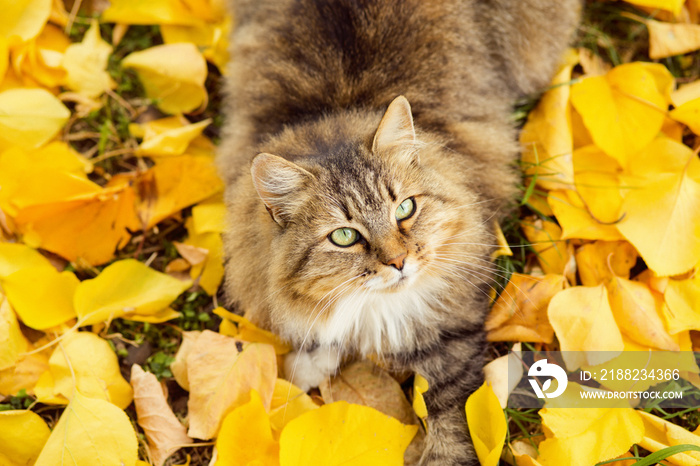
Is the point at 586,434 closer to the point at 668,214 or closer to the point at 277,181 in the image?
the point at 668,214

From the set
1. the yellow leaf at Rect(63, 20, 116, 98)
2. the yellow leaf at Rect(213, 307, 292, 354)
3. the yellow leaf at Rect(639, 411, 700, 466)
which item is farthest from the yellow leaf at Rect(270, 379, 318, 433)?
the yellow leaf at Rect(63, 20, 116, 98)

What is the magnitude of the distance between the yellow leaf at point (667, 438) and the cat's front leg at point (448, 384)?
545mm

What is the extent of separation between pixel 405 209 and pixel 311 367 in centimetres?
73

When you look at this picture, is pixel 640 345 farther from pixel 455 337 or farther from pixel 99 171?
pixel 99 171

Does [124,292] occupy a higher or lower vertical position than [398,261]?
lower

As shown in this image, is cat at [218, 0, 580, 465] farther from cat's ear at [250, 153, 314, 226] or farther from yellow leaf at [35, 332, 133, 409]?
yellow leaf at [35, 332, 133, 409]

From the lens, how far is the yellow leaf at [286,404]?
6.26ft

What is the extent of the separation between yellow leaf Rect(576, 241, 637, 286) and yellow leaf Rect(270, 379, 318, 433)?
1.11m

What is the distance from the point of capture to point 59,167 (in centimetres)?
223

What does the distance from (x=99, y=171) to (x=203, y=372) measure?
3.48 feet

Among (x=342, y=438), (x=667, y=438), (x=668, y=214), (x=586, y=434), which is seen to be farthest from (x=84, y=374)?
(x=668, y=214)

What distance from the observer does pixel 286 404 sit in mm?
1900

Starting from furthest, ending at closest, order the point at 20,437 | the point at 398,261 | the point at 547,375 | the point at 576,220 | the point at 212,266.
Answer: the point at 212,266 → the point at 576,220 → the point at 547,375 → the point at 20,437 → the point at 398,261

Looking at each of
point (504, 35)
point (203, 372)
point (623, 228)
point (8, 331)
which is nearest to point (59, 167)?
point (8, 331)
